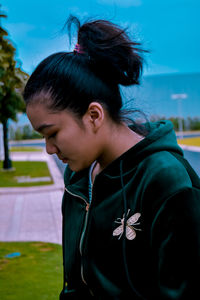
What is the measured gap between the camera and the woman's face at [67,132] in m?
1.38

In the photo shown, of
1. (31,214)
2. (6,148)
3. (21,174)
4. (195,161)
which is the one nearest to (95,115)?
(31,214)

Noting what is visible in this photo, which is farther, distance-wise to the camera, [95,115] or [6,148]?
[6,148]

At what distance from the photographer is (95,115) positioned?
139cm

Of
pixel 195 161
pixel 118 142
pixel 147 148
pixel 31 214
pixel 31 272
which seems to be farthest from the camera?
pixel 195 161

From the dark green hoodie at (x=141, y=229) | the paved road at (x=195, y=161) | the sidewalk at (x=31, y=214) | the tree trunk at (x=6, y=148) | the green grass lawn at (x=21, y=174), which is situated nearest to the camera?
the dark green hoodie at (x=141, y=229)

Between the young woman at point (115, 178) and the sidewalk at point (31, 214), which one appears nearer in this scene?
the young woman at point (115, 178)

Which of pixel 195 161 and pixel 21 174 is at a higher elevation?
pixel 21 174

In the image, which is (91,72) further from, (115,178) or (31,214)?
(31,214)

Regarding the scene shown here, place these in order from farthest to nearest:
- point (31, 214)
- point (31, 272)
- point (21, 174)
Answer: point (21, 174), point (31, 214), point (31, 272)

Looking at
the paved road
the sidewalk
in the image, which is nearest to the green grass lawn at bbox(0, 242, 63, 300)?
the sidewalk

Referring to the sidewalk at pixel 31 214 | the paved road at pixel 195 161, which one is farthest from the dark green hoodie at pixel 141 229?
the paved road at pixel 195 161

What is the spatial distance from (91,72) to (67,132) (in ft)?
0.77

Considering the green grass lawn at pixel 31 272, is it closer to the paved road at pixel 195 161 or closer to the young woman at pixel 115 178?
the young woman at pixel 115 178

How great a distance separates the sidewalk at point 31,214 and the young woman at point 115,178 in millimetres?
4075
